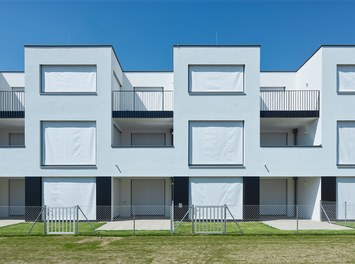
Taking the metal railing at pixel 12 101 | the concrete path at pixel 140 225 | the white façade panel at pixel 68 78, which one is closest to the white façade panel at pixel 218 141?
the concrete path at pixel 140 225

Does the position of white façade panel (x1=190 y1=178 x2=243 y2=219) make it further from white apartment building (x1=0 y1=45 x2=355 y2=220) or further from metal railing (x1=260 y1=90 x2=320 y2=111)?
metal railing (x1=260 y1=90 x2=320 y2=111)

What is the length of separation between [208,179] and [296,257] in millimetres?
7370

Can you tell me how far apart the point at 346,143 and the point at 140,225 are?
11.9 metres

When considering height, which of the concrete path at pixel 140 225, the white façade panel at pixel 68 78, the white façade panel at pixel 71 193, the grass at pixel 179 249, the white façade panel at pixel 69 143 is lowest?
the concrete path at pixel 140 225

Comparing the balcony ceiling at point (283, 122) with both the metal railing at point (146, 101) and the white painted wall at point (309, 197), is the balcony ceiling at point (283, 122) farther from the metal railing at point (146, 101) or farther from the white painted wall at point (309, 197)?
the metal railing at point (146, 101)

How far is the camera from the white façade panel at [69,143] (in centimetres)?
1559

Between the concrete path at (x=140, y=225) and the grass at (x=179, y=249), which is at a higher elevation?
the grass at (x=179, y=249)

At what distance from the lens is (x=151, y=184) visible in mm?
18250

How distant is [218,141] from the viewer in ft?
51.7

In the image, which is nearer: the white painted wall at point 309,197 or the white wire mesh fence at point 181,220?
the white wire mesh fence at point 181,220

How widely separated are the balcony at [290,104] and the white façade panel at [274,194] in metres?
4.60

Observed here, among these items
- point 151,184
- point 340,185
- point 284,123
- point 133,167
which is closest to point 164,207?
point 151,184

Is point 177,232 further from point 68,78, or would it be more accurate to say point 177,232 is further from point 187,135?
point 68,78

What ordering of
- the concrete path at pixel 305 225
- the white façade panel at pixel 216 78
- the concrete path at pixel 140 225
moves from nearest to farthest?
the concrete path at pixel 305 225 → the concrete path at pixel 140 225 → the white façade panel at pixel 216 78
